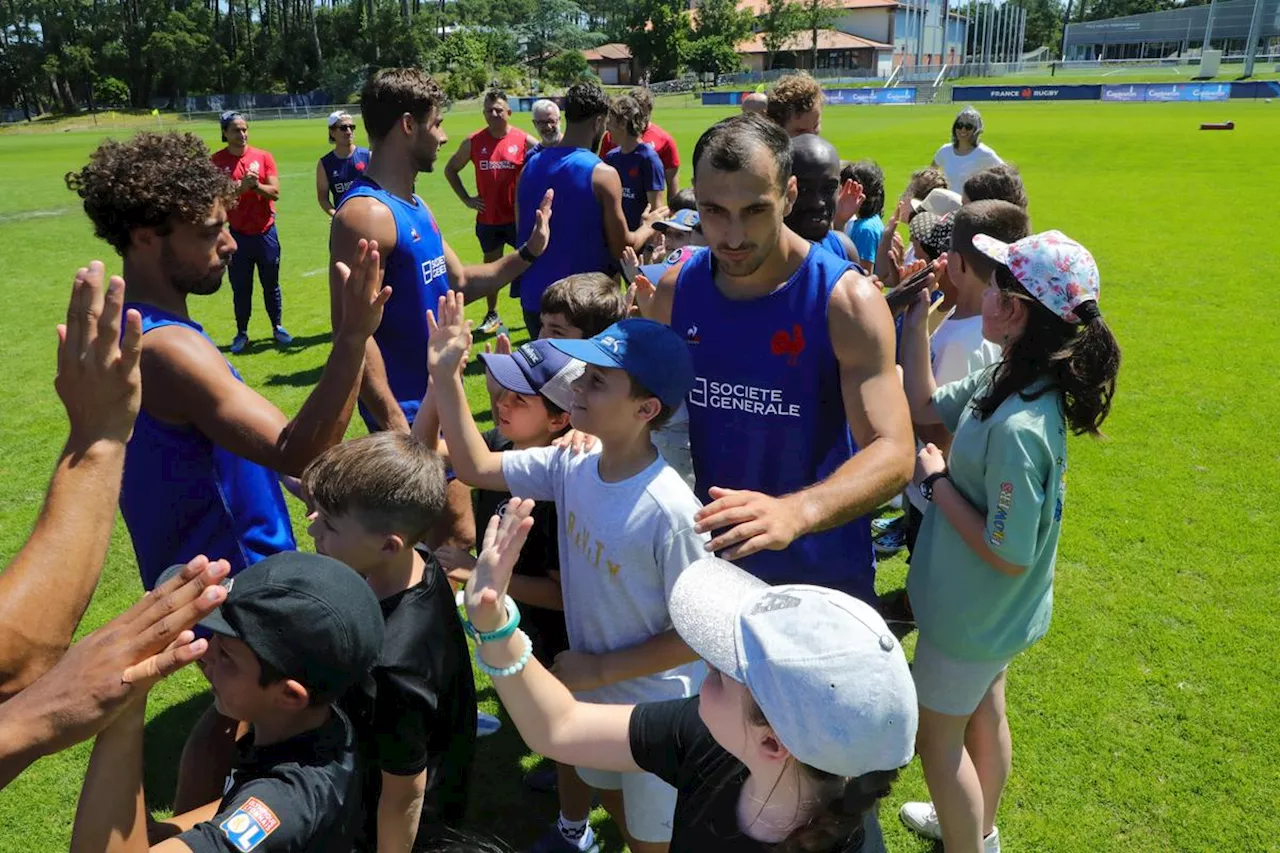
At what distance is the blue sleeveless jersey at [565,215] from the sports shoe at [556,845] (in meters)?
4.39

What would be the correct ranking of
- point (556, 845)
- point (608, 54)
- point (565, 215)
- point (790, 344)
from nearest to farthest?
point (790, 344) < point (556, 845) < point (565, 215) < point (608, 54)

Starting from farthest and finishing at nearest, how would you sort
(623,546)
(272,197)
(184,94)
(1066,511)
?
(184,94), (272,197), (1066,511), (623,546)

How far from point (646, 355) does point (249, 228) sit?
8940mm

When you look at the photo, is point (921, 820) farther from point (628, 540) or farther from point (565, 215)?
point (565, 215)

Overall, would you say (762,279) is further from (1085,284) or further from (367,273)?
(367,273)

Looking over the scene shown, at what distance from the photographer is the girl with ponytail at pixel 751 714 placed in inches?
61.1

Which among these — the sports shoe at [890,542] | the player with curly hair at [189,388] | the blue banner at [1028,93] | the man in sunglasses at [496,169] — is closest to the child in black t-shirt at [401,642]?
the player with curly hair at [189,388]

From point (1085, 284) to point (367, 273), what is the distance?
88.3 inches

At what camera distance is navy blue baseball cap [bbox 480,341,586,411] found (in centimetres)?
333

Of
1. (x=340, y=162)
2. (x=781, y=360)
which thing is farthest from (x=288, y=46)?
(x=781, y=360)

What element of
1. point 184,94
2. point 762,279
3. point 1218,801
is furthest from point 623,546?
point 184,94

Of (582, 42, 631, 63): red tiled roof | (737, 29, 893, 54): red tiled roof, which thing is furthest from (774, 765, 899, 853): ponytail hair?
(582, 42, 631, 63): red tiled roof

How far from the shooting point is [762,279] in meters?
3.05

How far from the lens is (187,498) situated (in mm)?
2908
